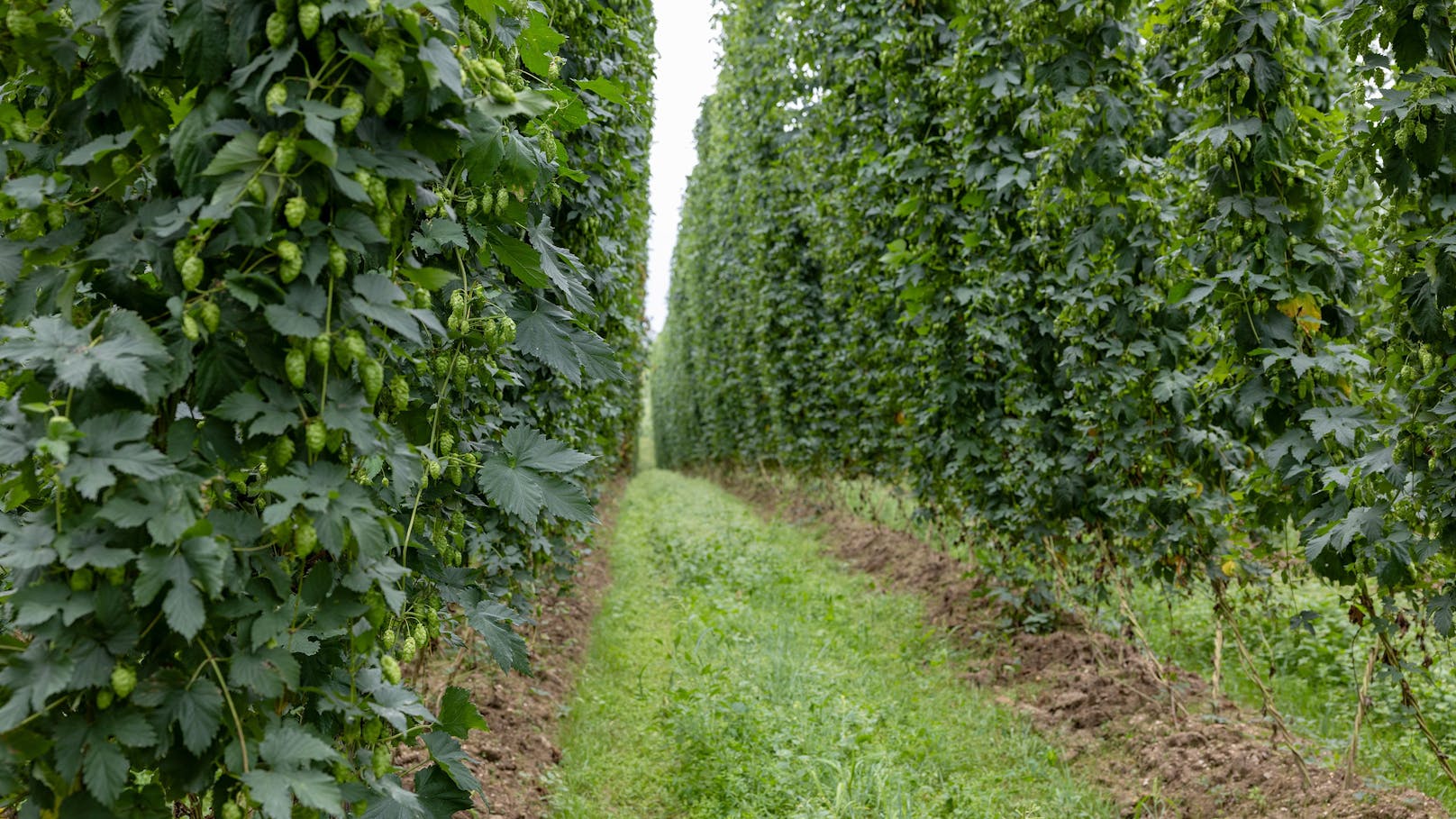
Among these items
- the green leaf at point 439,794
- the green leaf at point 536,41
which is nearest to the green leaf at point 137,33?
the green leaf at point 536,41

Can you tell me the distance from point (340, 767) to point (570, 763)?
340 centimetres

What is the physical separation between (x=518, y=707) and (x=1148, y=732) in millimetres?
3349

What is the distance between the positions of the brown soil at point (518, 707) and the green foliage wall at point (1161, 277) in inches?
114

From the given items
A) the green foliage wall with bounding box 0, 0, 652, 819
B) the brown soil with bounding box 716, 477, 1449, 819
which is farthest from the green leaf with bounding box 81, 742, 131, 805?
the brown soil with bounding box 716, 477, 1449, 819

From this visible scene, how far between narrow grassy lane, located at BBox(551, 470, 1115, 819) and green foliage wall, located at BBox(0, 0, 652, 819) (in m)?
2.71

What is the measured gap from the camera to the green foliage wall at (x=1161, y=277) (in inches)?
111

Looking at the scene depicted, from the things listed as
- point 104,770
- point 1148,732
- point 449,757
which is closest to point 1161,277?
point 1148,732

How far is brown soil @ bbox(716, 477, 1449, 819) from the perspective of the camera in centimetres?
353

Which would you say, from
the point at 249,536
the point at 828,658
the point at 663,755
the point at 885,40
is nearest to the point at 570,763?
the point at 663,755

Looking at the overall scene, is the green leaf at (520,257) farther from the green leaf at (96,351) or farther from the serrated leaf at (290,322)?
the green leaf at (96,351)

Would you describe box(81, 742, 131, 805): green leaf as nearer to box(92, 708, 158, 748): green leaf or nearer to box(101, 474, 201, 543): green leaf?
box(92, 708, 158, 748): green leaf

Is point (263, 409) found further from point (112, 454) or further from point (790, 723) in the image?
point (790, 723)

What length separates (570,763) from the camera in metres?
4.59

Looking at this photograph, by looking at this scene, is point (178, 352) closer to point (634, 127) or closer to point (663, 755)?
point (663, 755)
